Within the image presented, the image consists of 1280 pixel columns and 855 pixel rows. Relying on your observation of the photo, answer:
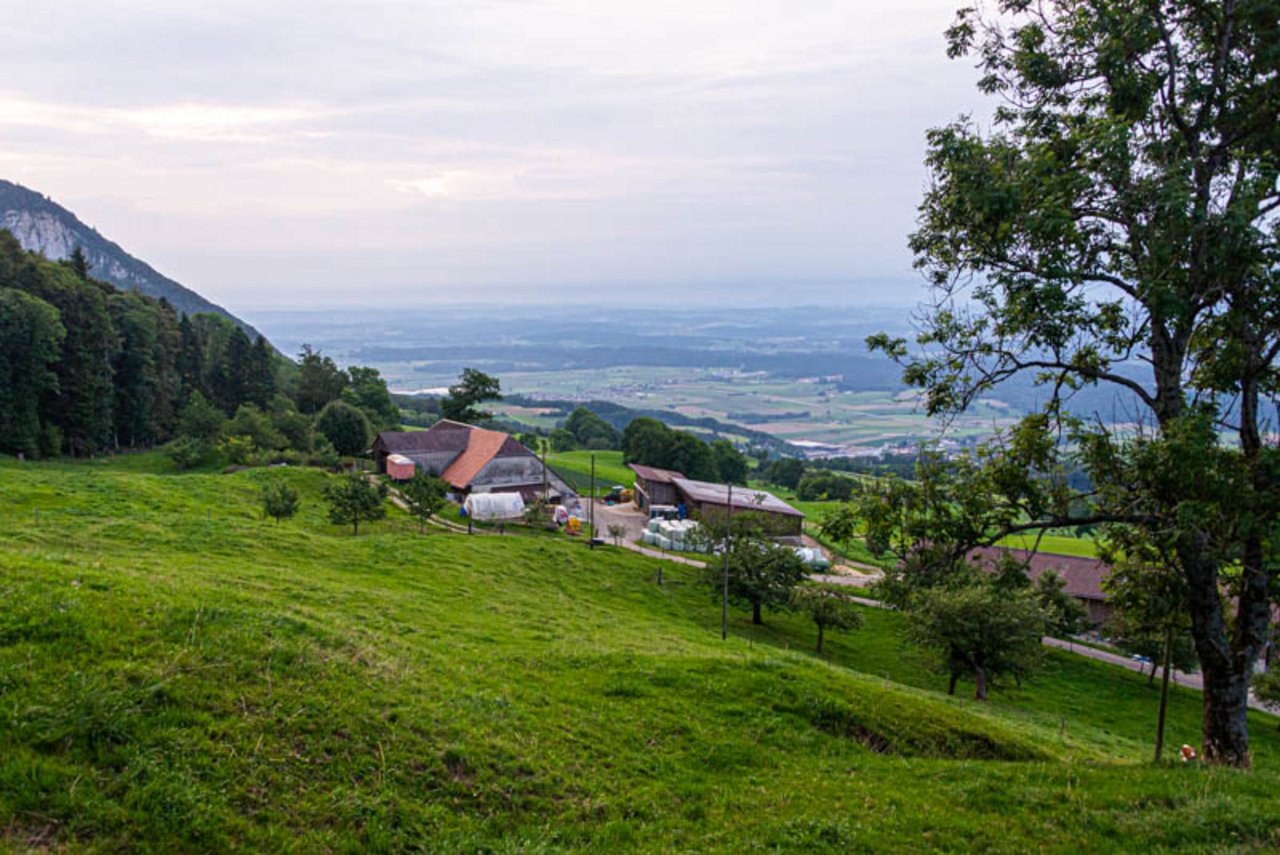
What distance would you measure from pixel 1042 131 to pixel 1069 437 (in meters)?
4.46

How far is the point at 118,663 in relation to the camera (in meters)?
7.34

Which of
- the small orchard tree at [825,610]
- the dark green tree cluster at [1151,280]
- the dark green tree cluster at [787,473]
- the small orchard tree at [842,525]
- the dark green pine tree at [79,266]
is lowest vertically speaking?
the dark green tree cluster at [787,473]

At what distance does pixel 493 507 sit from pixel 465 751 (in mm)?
39084

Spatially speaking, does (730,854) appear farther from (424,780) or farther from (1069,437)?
(1069,437)

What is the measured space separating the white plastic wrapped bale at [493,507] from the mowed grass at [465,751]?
3067 centimetres

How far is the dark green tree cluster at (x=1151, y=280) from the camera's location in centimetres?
783

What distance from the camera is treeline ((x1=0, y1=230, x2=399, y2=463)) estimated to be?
45812 mm

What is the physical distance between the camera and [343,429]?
62812 millimetres

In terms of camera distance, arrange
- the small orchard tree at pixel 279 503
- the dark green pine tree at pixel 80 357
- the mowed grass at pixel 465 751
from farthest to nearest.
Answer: the dark green pine tree at pixel 80 357 < the small orchard tree at pixel 279 503 < the mowed grass at pixel 465 751

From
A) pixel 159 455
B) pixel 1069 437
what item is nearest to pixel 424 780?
pixel 1069 437

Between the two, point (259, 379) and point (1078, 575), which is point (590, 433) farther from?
point (1078, 575)

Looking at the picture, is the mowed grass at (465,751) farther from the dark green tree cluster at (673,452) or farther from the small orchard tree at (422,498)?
the dark green tree cluster at (673,452)

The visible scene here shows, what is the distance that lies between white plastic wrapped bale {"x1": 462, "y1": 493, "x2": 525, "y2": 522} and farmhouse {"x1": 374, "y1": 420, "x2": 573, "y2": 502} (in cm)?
425


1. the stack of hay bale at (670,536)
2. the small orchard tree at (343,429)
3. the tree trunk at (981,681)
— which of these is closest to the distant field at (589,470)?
the stack of hay bale at (670,536)
